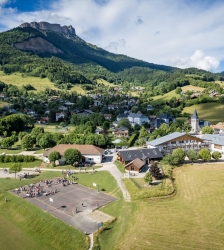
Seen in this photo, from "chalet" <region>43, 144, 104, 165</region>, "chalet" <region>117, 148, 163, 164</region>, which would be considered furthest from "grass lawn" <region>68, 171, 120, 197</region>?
A: "chalet" <region>43, 144, 104, 165</region>

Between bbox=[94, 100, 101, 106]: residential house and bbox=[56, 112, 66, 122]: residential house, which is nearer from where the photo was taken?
bbox=[56, 112, 66, 122]: residential house

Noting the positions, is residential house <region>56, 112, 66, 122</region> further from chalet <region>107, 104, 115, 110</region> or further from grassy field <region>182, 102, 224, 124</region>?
grassy field <region>182, 102, 224, 124</region>

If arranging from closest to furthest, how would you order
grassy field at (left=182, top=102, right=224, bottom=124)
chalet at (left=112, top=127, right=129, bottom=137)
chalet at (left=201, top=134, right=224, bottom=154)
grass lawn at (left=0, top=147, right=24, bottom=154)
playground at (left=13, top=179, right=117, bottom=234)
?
1. playground at (left=13, top=179, right=117, bottom=234)
2. chalet at (left=201, top=134, right=224, bottom=154)
3. grass lawn at (left=0, top=147, right=24, bottom=154)
4. chalet at (left=112, top=127, right=129, bottom=137)
5. grassy field at (left=182, top=102, right=224, bottom=124)

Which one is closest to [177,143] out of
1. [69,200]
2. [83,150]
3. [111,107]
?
[83,150]

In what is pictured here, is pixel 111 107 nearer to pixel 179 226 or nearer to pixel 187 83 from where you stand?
pixel 187 83

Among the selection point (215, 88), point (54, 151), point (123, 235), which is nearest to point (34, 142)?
point (54, 151)

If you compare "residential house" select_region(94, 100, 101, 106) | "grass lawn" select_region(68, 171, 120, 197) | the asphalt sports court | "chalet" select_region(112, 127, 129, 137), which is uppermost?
"residential house" select_region(94, 100, 101, 106)

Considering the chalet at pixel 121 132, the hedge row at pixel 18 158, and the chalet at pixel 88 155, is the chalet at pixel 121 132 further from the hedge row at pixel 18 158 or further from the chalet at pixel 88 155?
the hedge row at pixel 18 158
